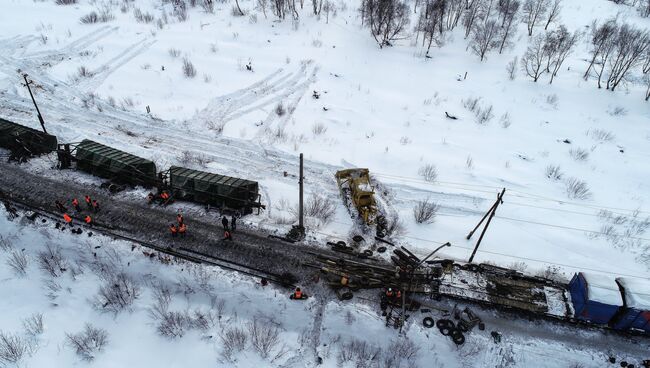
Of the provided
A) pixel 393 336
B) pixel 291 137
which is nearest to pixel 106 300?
pixel 393 336

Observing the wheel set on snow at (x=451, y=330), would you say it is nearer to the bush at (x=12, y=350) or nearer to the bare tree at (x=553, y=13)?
the bush at (x=12, y=350)

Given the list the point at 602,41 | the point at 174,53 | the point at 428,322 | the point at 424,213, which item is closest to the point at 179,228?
the point at 428,322

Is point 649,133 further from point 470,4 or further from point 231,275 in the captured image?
point 231,275

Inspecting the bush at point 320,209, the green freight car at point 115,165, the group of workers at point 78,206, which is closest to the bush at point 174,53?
the green freight car at point 115,165

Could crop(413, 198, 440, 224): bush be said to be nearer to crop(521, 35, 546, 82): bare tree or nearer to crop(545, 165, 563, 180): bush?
crop(545, 165, 563, 180): bush

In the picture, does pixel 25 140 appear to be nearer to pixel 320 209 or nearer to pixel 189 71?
pixel 189 71

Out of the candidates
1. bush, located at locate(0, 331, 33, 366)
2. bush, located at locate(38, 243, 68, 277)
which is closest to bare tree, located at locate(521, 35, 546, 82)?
bush, located at locate(38, 243, 68, 277)

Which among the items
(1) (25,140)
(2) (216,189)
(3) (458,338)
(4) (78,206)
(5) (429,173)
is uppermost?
(1) (25,140)
